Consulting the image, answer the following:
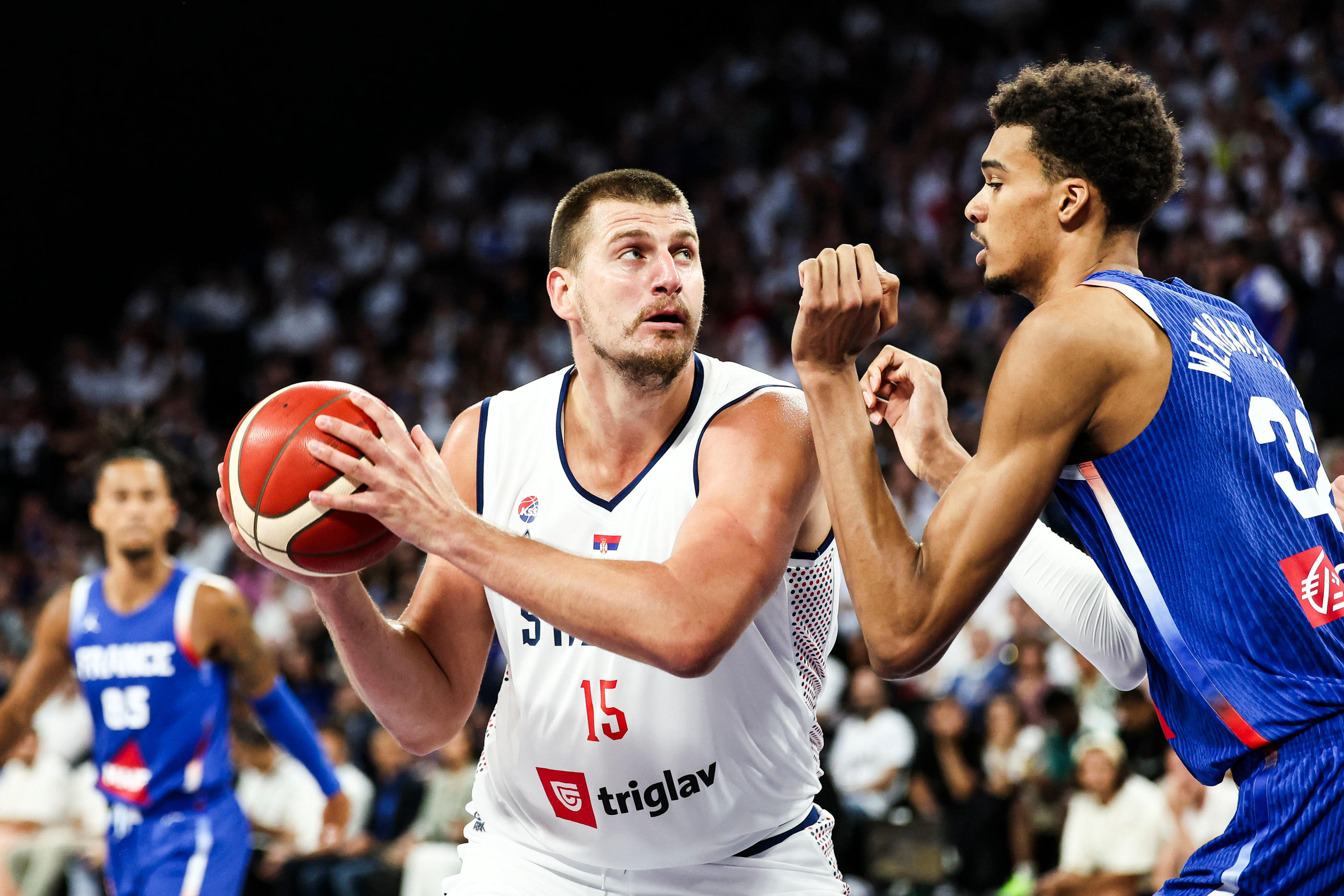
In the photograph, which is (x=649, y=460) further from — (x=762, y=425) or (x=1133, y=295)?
(x=1133, y=295)

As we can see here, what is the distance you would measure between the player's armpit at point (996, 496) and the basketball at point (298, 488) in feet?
3.80

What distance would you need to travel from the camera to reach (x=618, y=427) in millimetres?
3480

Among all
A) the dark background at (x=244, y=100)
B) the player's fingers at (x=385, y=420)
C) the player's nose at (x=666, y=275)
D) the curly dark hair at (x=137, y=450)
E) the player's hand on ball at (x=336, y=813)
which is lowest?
the player's hand on ball at (x=336, y=813)

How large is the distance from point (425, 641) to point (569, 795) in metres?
0.56

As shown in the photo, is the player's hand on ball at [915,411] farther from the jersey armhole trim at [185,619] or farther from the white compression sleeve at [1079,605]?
the jersey armhole trim at [185,619]

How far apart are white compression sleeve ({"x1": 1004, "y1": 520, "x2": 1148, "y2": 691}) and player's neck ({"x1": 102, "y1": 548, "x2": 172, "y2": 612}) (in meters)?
4.01

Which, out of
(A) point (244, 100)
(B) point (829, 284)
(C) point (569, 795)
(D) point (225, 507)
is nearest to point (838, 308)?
(B) point (829, 284)

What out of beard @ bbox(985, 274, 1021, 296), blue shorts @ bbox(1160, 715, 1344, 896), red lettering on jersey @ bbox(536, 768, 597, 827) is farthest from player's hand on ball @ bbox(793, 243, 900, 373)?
red lettering on jersey @ bbox(536, 768, 597, 827)

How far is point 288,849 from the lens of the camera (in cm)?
927

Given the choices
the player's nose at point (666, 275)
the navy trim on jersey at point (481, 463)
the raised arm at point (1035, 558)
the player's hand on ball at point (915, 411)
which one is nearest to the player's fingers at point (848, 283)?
the raised arm at point (1035, 558)

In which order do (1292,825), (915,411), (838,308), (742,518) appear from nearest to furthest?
1. (1292,825)
2. (838,308)
3. (742,518)
4. (915,411)

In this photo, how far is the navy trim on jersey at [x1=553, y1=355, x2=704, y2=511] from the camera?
11.0ft

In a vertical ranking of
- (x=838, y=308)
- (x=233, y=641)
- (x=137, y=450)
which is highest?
(x=137, y=450)

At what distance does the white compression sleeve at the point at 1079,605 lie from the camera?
3.09 m
